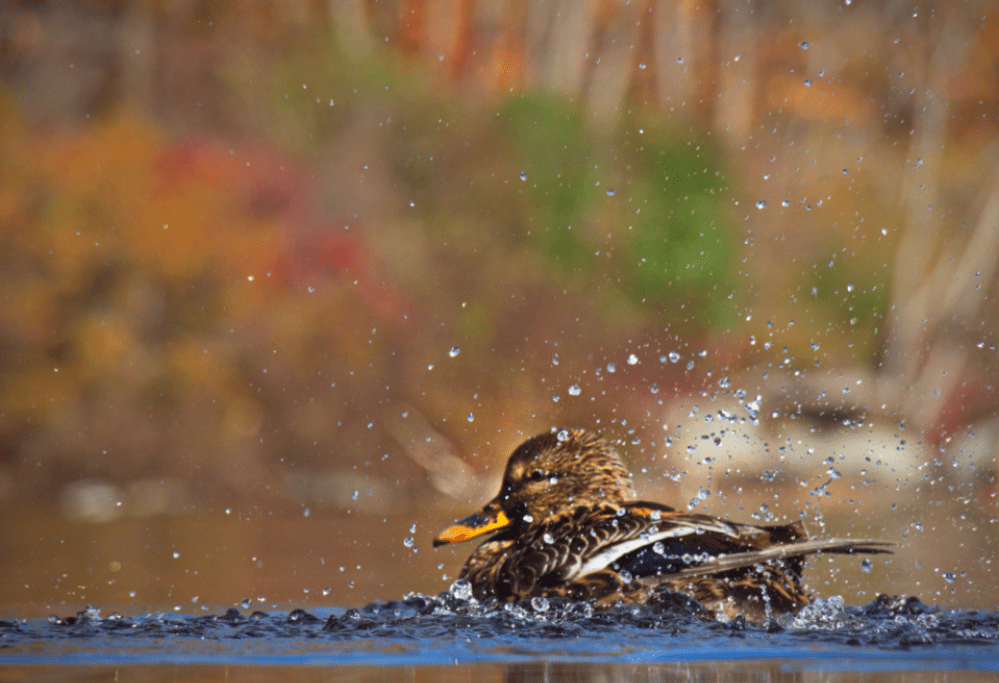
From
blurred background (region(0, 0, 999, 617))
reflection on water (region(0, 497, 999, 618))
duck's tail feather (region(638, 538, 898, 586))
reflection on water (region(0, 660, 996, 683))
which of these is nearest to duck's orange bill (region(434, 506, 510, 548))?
reflection on water (region(0, 497, 999, 618))

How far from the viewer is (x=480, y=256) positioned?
16109 mm

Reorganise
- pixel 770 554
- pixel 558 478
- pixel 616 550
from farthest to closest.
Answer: pixel 558 478
pixel 616 550
pixel 770 554

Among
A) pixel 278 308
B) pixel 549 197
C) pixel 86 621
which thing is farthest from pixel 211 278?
pixel 86 621

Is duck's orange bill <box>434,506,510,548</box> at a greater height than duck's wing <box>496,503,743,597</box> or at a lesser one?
greater

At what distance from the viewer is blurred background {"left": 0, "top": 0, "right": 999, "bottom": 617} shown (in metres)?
12.6

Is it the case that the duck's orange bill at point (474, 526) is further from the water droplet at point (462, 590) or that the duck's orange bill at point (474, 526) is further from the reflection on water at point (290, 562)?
the reflection on water at point (290, 562)

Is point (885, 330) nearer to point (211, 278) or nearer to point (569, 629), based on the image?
point (211, 278)

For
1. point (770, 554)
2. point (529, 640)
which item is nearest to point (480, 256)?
point (770, 554)

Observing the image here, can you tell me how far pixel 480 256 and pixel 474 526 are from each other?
1190 centimetres

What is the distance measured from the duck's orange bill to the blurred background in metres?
3.99

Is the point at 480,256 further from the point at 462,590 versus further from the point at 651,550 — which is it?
the point at 651,550

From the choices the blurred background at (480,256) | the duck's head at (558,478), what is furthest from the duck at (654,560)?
the blurred background at (480,256)

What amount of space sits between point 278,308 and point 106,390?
2.25m

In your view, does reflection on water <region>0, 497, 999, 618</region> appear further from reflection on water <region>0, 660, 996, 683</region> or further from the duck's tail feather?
reflection on water <region>0, 660, 996, 683</region>
